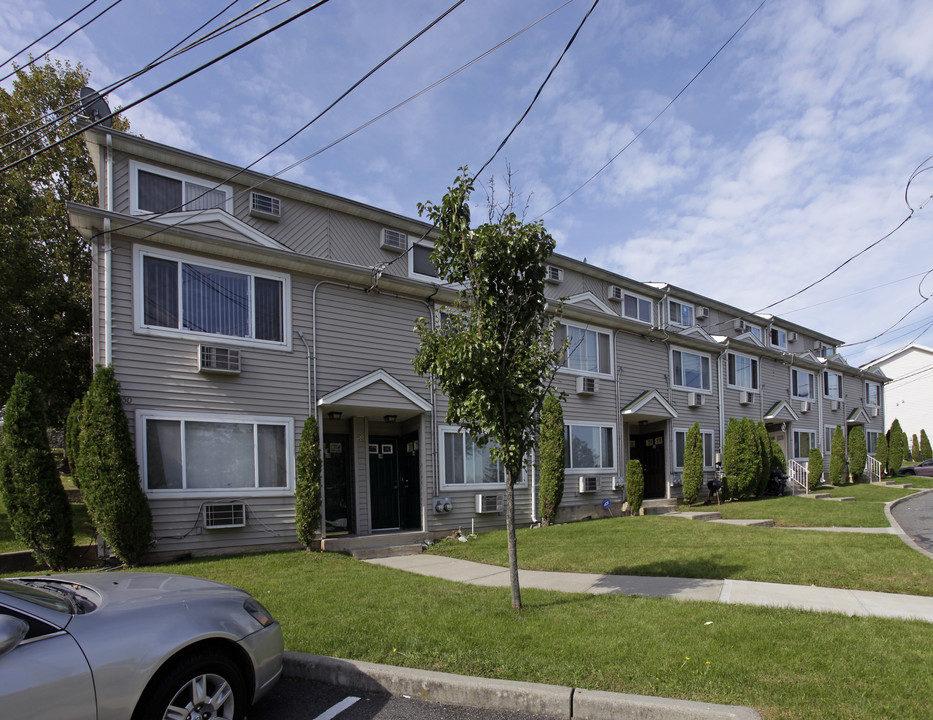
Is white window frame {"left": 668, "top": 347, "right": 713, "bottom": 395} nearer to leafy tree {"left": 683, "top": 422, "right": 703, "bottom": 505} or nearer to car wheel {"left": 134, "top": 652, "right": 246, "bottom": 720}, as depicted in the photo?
leafy tree {"left": 683, "top": 422, "right": 703, "bottom": 505}

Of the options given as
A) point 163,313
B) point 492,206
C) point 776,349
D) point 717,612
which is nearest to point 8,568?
point 163,313

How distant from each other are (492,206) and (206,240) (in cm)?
592

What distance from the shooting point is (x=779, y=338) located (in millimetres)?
26656

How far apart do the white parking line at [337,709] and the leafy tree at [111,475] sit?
6.12 meters

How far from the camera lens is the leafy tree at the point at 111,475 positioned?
8922mm

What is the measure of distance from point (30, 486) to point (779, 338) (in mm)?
26798

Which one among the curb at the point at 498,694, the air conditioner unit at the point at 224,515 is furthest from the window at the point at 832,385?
the curb at the point at 498,694

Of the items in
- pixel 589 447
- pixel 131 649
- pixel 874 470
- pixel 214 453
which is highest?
pixel 214 453

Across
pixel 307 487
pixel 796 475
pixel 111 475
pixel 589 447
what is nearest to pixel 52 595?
pixel 111 475

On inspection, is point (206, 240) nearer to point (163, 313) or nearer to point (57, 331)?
point (163, 313)

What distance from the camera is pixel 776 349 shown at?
2559 cm

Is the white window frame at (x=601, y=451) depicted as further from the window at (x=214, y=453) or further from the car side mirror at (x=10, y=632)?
the car side mirror at (x=10, y=632)

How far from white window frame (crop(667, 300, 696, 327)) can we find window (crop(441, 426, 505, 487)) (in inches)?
375

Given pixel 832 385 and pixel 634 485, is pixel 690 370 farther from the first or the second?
pixel 832 385
